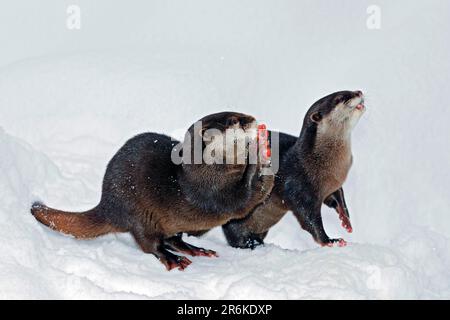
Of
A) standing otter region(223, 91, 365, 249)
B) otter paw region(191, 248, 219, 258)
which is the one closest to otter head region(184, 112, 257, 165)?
otter paw region(191, 248, 219, 258)

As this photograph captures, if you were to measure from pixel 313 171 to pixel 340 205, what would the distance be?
1.37 feet

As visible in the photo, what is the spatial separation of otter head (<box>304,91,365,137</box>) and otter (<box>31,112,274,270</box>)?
2.41 feet

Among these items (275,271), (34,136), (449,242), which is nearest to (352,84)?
(449,242)

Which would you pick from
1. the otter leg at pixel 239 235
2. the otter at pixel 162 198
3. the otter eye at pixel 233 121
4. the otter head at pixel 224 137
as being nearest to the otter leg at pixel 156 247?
the otter at pixel 162 198

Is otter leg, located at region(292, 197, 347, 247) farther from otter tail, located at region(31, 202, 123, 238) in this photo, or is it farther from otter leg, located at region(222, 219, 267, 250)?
otter tail, located at region(31, 202, 123, 238)

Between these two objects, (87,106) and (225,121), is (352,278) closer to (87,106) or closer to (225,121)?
(225,121)

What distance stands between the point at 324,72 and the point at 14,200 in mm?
3546

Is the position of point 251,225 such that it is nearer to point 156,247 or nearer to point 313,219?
point 313,219

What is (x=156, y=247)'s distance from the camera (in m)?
3.91

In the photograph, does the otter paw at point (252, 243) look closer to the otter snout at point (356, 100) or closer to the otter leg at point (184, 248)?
the otter leg at point (184, 248)

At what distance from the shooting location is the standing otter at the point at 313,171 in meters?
4.32

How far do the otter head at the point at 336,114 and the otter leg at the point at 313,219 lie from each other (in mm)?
406

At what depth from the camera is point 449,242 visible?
15.3 ft

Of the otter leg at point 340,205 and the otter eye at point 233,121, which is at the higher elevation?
the otter eye at point 233,121
